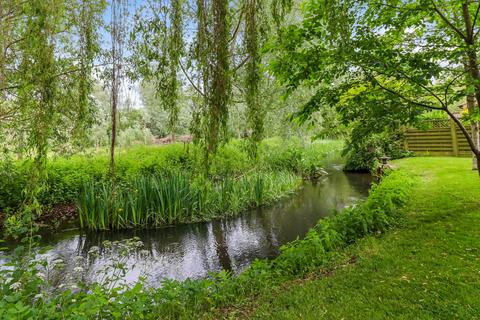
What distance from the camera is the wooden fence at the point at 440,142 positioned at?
9.29m

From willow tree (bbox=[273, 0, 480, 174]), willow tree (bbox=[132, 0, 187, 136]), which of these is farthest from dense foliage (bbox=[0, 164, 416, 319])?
willow tree (bbox=[132, 0, 187, 136])

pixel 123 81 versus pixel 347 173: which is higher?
pixel 123 81

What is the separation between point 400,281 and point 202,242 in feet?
10.8

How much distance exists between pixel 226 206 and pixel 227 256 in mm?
2007

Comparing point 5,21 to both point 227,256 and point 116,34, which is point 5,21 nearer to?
point 116,34

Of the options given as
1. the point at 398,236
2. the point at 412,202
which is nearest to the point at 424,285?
the point at 398,236

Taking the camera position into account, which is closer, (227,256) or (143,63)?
(143,63)

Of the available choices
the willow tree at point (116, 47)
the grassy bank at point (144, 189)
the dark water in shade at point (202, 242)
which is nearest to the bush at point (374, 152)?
the grassy bank at point (144, 189)

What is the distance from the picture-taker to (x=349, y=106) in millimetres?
3387

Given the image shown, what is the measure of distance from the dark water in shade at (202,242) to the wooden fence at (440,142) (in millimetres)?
4485

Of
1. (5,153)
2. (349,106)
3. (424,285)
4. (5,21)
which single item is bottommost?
(424,285)

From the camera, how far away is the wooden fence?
30.5 feet

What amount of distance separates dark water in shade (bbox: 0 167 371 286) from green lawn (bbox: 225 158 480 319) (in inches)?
62.9

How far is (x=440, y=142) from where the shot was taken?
9.81 meters
